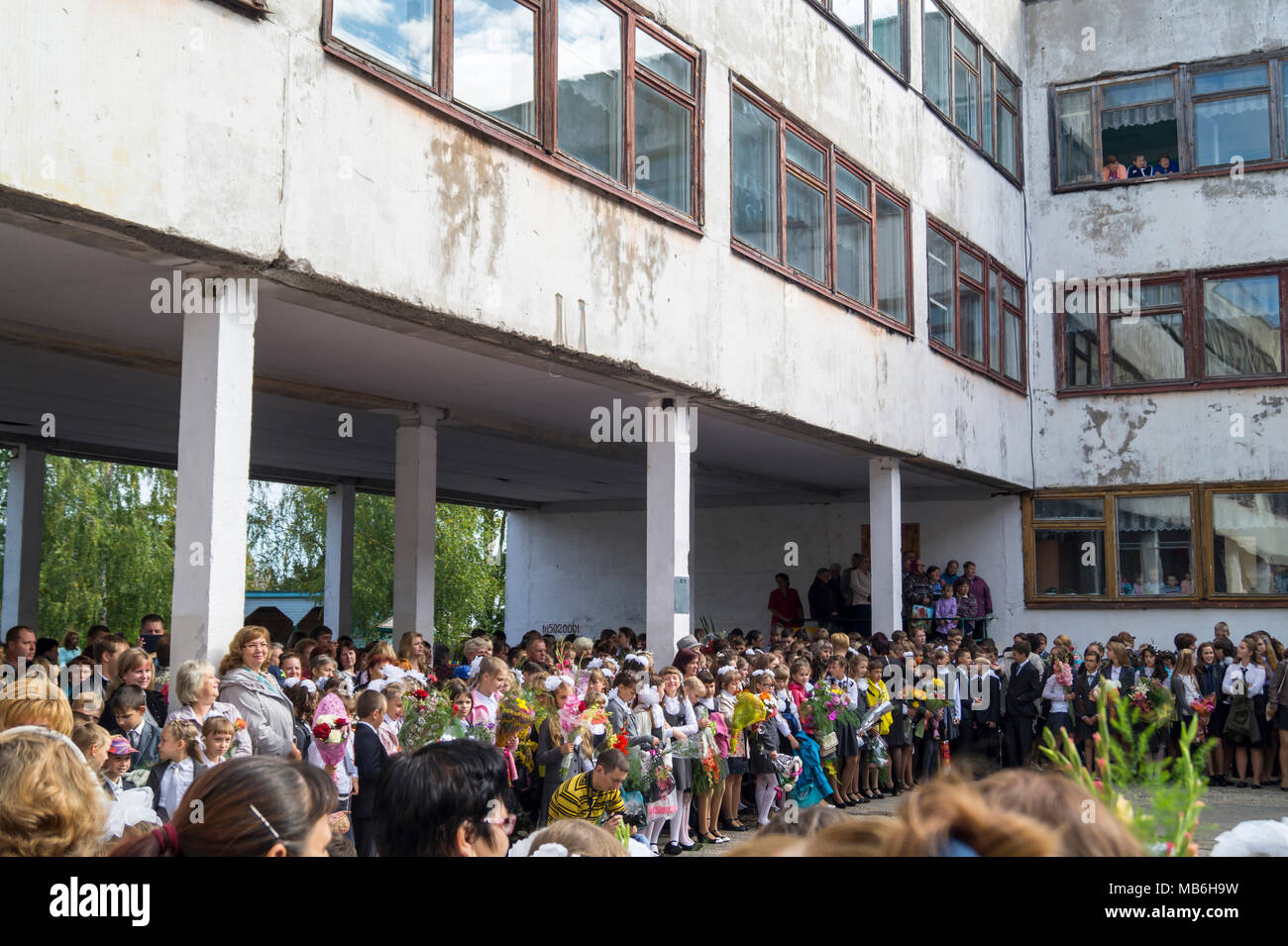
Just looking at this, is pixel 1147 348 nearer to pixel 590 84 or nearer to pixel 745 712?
pixel 745 712

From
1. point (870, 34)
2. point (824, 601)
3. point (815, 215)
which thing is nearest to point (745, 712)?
point (815, 215)

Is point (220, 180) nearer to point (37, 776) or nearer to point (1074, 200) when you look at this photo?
point (37, 776)

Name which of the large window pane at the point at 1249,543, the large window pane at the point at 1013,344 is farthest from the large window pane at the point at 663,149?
the large window pane at the point at 1249,543

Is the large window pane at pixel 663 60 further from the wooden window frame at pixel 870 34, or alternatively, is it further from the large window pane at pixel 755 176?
the wooden window frame at pixel 870 34

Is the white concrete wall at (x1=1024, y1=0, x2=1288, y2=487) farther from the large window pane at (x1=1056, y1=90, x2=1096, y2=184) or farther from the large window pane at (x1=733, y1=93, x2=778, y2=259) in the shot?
the large window pane at (x1=733, y1=93, x2=778, y2=259)

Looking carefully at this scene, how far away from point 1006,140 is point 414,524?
13781mm

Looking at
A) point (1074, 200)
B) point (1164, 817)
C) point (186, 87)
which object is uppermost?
point (1074, 200)

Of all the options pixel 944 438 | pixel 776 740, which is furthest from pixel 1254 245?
pixel 776 740

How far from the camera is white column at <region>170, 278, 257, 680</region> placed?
7.84 m

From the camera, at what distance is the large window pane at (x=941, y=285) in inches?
744

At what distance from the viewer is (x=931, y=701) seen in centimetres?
1537
